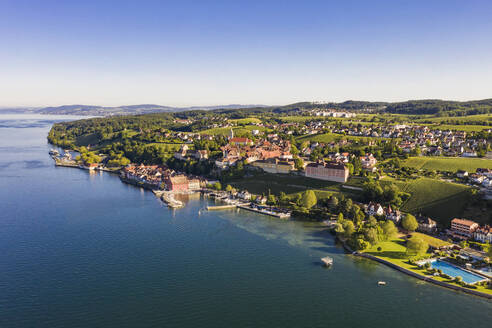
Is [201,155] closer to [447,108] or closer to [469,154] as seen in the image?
[469,154]

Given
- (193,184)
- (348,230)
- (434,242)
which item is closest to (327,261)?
(348,230)

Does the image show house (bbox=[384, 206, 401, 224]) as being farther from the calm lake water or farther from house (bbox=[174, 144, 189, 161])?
house (bbox=[174, 144, 189, 161])

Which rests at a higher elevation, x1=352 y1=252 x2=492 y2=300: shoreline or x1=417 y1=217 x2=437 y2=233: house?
x1=417 y1=217 x2=437 y2=233: house

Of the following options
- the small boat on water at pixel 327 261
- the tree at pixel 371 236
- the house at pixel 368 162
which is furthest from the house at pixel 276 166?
the small boat on water at pixel 327 261

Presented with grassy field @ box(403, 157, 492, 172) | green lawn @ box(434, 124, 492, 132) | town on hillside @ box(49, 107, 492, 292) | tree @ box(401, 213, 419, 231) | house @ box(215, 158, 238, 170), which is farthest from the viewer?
green lawn @ box(434, 124, 492, 132)

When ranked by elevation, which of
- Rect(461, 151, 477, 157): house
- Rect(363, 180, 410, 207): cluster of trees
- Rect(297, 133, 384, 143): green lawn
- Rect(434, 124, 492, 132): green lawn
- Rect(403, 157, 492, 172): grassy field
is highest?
Rect(434, 124, 492, 132): green lawn

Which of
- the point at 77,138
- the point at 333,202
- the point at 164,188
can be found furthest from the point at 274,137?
the point at 77,138

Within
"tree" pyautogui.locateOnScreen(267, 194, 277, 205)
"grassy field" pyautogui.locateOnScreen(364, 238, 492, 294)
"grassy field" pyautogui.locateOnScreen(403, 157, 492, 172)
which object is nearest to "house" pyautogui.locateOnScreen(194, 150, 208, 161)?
"tree" pyautogui.locateOnScreen(267, 194, 277, 205)
